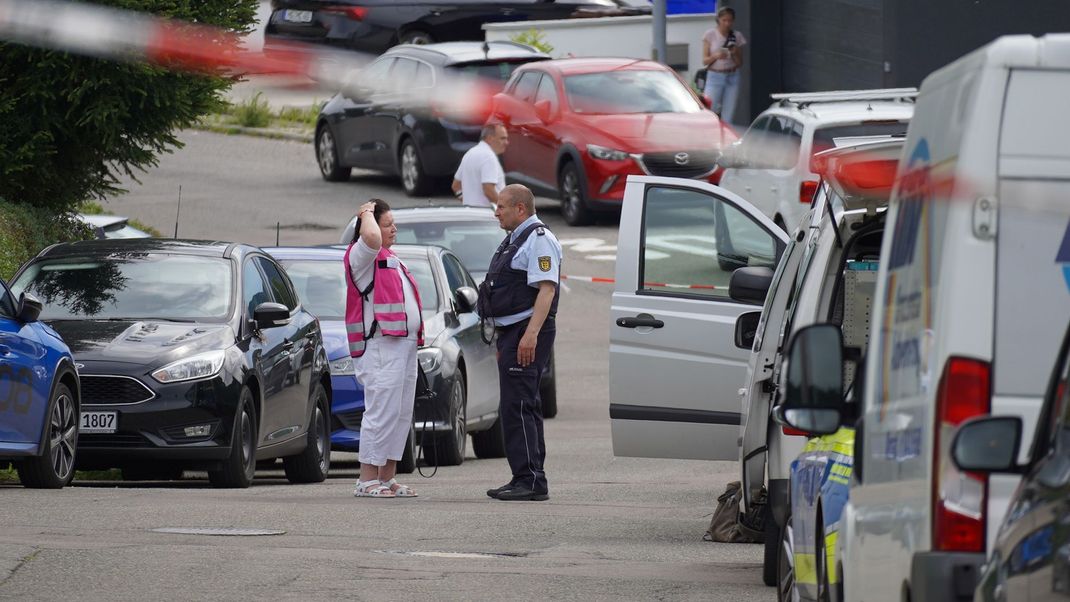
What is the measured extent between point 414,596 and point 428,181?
19.4 metres

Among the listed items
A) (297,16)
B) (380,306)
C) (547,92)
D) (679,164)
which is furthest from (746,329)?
(547,92)

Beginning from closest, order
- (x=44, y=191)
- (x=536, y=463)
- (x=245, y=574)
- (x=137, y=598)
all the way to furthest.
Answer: (x=137, y=598)
(x=245, y=574)
(x=536, y=463)
(x=44, y=191)

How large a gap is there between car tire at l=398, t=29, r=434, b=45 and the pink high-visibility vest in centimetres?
1977

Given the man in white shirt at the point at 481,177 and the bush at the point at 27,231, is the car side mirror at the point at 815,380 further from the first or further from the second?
the man in white shirt at the point at 481,177

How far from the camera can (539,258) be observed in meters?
12.2

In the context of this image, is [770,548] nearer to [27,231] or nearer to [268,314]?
[268,314]

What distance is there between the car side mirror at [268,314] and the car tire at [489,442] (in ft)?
12.7

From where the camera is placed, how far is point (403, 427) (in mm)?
12766

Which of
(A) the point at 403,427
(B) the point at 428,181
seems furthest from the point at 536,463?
(B) the point at 428,181

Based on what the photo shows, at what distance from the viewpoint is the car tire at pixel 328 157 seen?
29906mm

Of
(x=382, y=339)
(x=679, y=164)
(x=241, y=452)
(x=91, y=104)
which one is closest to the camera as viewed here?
(x=382, y=339)

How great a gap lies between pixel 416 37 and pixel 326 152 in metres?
3.38

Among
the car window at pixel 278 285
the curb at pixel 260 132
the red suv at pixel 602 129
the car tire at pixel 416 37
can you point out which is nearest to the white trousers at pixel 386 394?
the car window at pixel 278 285

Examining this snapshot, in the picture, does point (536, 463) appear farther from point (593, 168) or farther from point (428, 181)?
point (428, 181)
